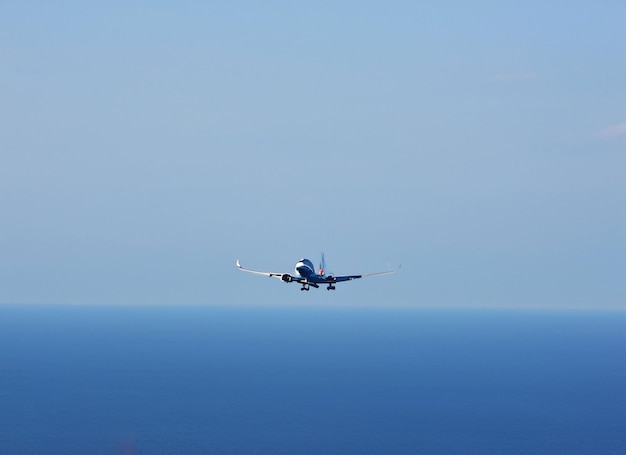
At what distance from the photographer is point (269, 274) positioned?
102562 mm

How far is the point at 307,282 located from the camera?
330 ft

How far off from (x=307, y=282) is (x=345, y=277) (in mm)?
5833

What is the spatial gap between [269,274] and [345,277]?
9.41 meters

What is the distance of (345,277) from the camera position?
104188 millimetres

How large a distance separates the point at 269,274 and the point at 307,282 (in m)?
5.05
